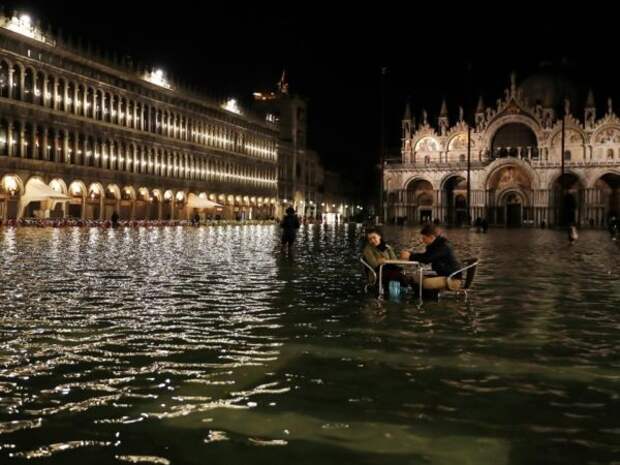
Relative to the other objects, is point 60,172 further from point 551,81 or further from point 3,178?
point 551,81

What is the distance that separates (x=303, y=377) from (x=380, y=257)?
237 inches

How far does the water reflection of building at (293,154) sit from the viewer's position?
11006 centimetres

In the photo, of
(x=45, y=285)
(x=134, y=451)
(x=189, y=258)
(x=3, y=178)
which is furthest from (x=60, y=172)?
(x=134, y=451)

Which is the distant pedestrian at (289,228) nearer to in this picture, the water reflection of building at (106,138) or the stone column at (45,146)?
the water reflection of building at (106,138)

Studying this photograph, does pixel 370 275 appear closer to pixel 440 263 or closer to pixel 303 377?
pixel 440 263

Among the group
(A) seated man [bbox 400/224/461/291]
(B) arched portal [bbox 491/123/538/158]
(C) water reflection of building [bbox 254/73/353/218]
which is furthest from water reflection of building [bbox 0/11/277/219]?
(A) seated man [bbox 400/224/461/291]

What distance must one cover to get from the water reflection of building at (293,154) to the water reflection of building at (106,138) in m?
10.4

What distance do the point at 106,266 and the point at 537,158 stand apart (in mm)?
76017

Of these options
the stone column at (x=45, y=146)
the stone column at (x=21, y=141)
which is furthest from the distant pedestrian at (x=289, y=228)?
the stone column at (x=45, y=146)

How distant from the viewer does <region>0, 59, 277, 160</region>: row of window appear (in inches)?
2261

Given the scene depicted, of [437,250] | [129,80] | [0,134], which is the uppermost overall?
[129,80]

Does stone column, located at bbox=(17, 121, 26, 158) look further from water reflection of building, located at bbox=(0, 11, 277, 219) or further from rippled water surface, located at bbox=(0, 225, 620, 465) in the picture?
rippled water surface, located at bbox=(0, 225, 620, 465)

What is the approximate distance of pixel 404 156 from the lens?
95.2 metres

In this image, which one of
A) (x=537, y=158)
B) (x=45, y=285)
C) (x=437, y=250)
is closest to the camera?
(x=437, y=250)
